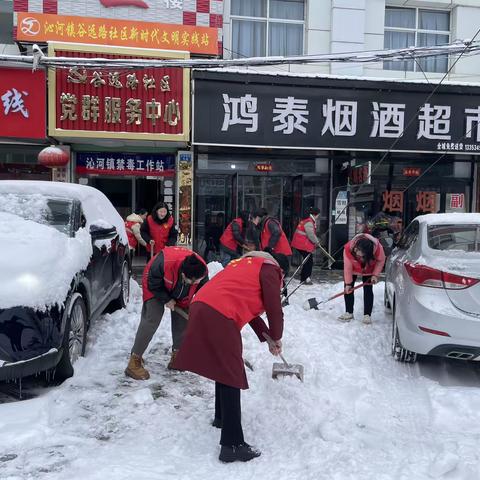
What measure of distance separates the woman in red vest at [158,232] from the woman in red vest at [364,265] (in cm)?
280

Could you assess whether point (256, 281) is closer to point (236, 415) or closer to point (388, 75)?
point (236, 415)

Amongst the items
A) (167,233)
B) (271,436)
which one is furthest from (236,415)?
(167,233)

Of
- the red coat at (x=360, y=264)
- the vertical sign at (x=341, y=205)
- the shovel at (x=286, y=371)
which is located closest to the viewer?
the shovel at (x=286, y=371)

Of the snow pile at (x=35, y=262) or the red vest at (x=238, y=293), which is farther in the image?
the snow pile at (x=35, y=262)

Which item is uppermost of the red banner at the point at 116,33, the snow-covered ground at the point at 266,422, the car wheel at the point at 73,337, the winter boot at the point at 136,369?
the red banner at the point at 116,33

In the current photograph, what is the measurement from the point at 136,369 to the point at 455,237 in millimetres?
3213

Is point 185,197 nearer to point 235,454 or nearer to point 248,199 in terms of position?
point 248,199

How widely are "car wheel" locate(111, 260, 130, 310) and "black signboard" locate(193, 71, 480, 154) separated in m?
3.96

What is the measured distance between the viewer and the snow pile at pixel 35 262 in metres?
3.77

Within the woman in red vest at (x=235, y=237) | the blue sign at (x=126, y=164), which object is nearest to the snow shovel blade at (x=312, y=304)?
the woman in red vest at (x=235, y=237)

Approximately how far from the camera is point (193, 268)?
395cm

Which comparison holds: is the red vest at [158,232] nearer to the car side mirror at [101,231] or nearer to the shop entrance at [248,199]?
the car side mirror at [101,231]

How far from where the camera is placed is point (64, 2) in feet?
32.2

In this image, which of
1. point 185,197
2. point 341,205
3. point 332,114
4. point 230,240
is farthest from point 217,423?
point 341,205
